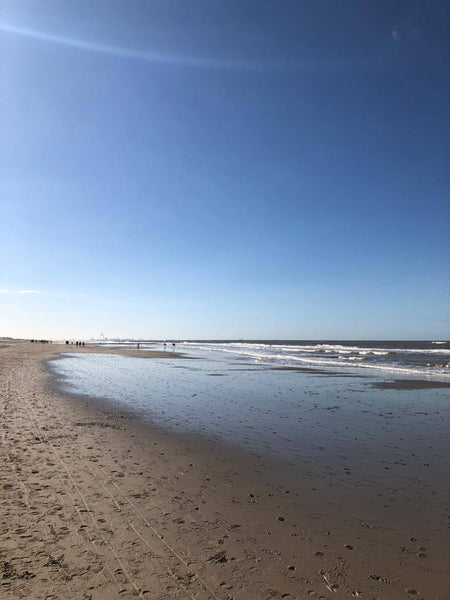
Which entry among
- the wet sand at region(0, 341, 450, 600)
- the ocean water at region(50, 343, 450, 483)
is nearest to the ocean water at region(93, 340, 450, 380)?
the ocean water at region(50, 343, 450, 483)

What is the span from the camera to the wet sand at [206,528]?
4.57 m

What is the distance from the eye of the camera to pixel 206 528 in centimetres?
595

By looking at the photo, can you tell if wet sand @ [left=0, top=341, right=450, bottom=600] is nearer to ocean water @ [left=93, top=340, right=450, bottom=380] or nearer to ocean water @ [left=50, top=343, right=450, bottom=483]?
ocean water @ [left=50, top=343, right=450, bottom=483]

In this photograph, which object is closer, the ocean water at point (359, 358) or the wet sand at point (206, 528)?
the wet sand at point (206, 528)

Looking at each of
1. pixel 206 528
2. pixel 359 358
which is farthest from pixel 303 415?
pixel 359 358

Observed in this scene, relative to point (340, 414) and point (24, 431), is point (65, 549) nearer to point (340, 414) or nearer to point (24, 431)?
point (24, 431)

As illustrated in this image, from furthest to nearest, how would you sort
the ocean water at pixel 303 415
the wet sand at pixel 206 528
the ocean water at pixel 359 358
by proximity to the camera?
the ocean water at pixel 359 358 < the ocean water at pixel 303 415 < the wet sand at pixel 206 528

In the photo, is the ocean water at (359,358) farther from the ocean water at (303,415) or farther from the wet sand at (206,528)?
the wet sand at (206,528)

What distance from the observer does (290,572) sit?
4.83m

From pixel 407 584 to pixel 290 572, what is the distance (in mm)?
1439

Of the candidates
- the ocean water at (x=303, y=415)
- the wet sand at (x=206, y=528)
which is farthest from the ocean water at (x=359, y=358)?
the wet sand at (x=206, y=528)

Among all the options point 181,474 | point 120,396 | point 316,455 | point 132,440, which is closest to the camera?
point 181,474

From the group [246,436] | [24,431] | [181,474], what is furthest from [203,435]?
[24,431]

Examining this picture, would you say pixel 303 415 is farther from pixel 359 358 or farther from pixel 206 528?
pixel 359 358
